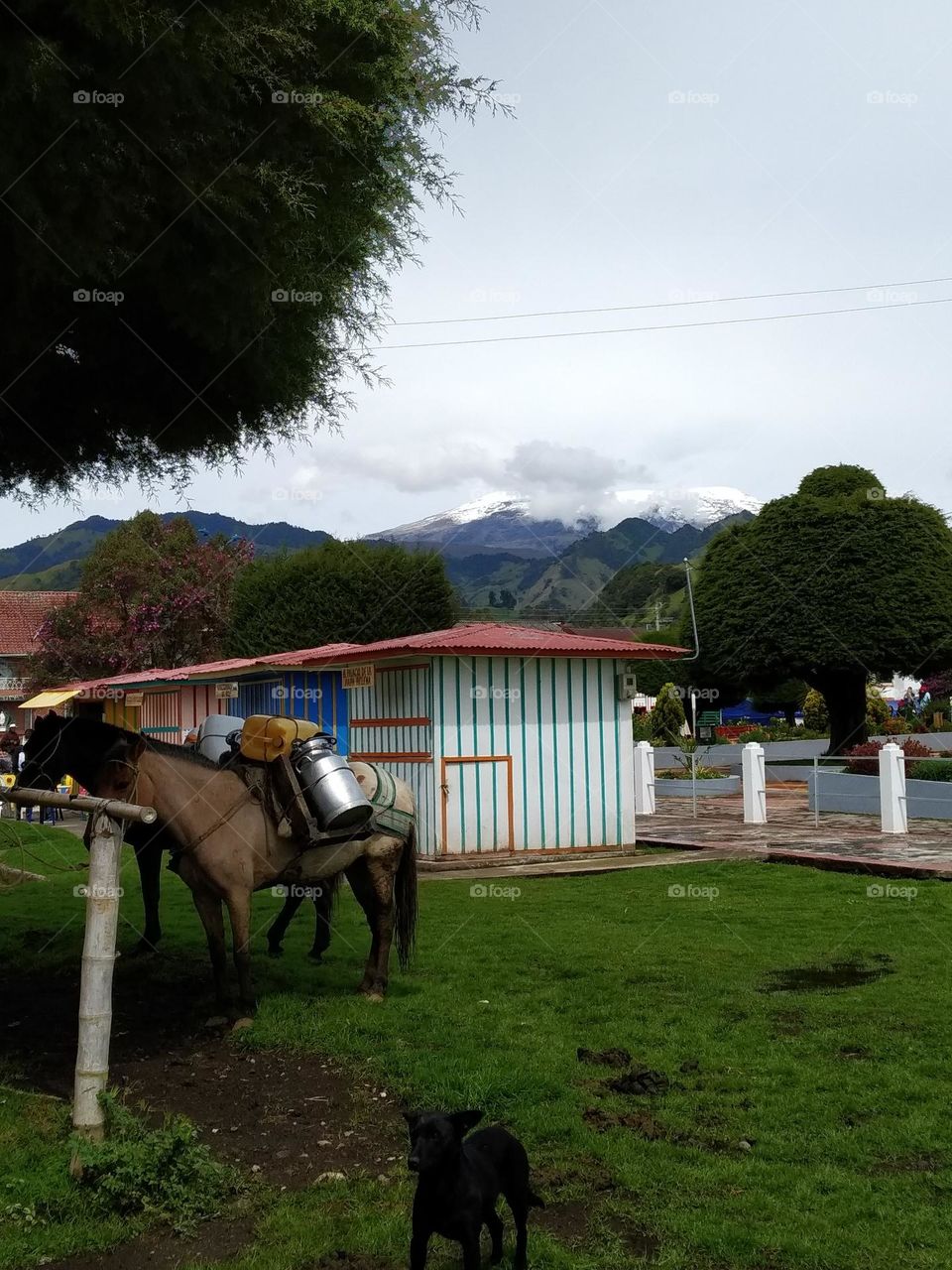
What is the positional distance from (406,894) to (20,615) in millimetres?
56354

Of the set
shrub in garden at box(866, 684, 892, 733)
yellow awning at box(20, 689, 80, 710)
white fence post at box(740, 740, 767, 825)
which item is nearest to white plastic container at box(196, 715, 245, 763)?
white fence post at box(740, 740, 767, 825)

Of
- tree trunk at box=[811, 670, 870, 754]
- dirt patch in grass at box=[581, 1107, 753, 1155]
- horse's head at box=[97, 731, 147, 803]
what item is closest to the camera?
dirt patch in grass at box=[581, 1107, 753, 1155]

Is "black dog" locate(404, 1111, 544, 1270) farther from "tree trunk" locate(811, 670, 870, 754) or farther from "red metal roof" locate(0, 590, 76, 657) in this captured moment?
"red metal roof" locate(0, 590, 76, 657)

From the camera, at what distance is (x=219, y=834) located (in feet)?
21.5

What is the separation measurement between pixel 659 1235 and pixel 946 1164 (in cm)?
135

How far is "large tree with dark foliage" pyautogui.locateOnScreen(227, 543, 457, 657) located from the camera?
29.0 meters

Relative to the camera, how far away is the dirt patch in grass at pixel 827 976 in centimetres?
750

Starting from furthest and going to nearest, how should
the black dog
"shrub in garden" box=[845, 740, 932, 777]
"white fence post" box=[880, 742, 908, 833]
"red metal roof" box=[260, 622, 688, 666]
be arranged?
"shrub in garden" box=[845, 740, 932, 777] → "white fence post" box=[880, 742, 908, 833] → "red metal roof" box=[260, 622, 688, 666] → the black dog

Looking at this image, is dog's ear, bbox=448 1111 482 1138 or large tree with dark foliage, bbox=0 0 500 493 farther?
large tree with dark foliage, bbox=0 0 500 493

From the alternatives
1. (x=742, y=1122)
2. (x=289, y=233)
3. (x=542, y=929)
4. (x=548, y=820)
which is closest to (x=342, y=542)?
(x=548, y=820)

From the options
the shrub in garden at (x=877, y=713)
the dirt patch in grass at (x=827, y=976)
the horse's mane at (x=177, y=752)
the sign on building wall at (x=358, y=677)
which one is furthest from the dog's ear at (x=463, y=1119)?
the shrub in garden at (x=877, y=713)

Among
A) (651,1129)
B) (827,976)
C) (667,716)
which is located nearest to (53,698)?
(827,976)

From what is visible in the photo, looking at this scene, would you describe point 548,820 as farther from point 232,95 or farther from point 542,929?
point 232,95

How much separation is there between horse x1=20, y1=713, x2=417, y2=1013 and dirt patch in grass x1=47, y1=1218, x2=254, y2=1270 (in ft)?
8.37
